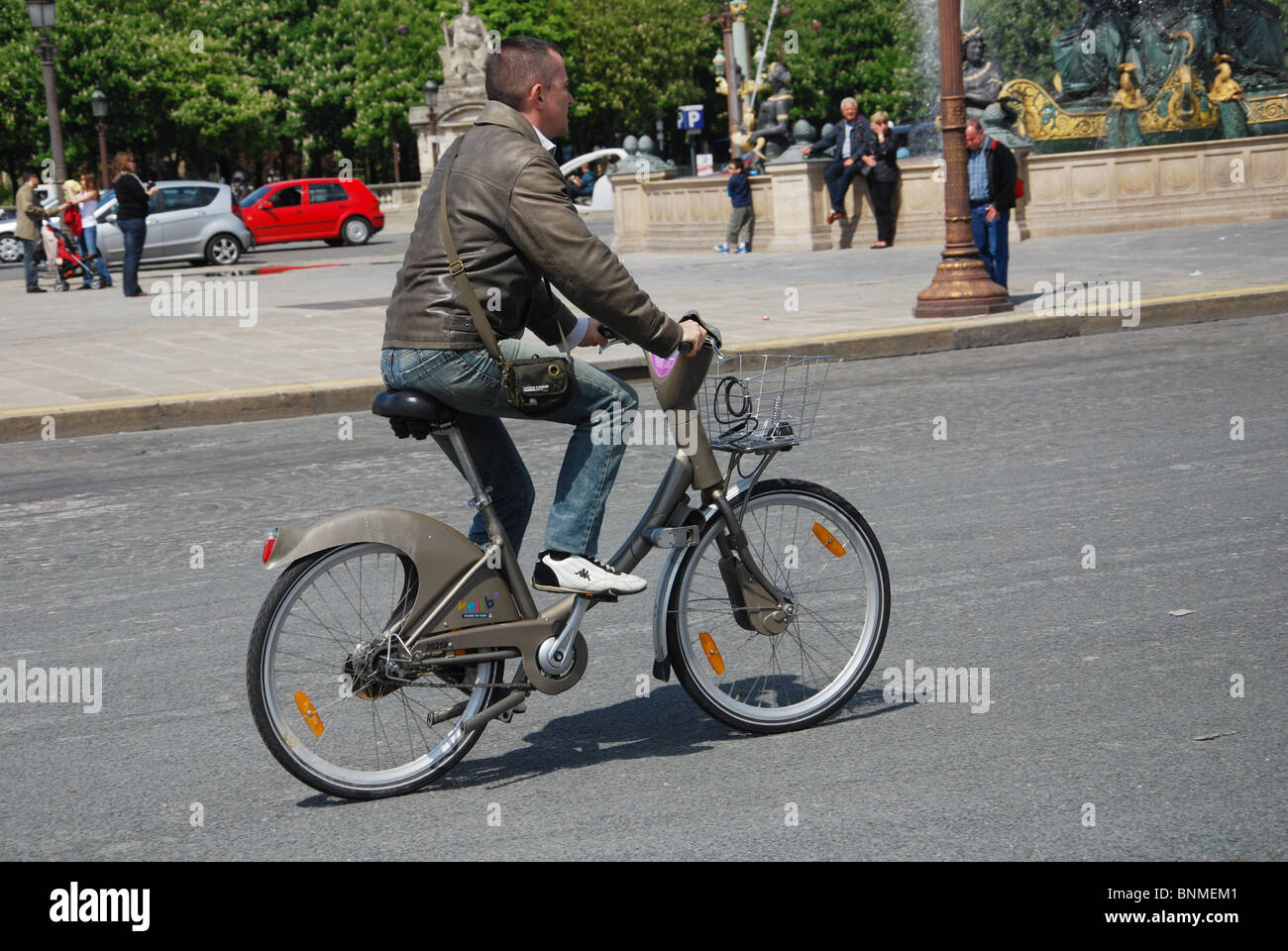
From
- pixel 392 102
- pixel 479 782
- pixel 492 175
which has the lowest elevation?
pixel 479 782

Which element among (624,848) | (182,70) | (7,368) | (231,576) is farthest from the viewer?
(182,70)

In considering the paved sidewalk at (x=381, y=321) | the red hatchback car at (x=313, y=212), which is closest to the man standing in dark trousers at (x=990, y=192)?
the paved sidewalk at (x=381, y=321)

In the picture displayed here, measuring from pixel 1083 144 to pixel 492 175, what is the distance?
2586 centimetres

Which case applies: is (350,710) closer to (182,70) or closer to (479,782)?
(479,782)

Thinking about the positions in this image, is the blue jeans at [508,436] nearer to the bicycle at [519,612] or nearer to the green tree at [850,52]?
the bicycle at [519,612]

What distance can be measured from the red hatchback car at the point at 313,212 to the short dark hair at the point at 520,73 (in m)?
32.5

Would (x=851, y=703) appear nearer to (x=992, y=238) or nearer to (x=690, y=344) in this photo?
(x=690, y=344)

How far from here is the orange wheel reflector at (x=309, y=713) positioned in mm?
4090

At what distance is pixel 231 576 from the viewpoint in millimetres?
6527

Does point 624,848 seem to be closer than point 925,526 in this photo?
Yes

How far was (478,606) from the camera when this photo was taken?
13.5ft

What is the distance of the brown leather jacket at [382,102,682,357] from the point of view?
3889 mm

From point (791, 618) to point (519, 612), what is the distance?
2.72ft

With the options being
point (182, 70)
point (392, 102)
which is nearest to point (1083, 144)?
point (182, 70)
